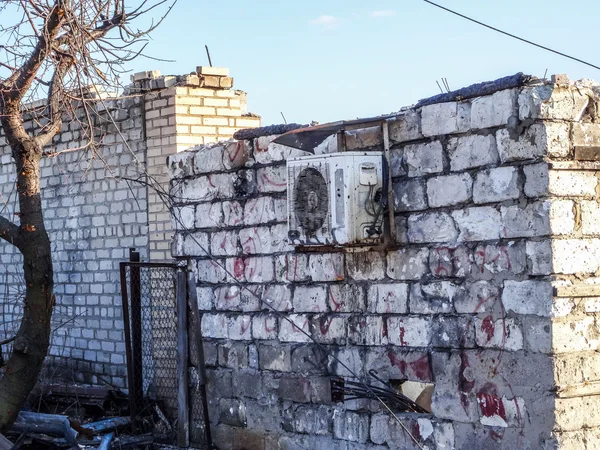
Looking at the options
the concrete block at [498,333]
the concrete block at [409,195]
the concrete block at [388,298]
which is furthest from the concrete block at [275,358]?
the concrete block at [498,333]

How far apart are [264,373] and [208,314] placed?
0.77m

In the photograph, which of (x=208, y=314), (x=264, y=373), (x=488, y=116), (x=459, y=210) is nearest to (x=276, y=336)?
(x=264, y=373)

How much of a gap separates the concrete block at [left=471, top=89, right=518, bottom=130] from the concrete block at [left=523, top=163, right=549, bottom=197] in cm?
30

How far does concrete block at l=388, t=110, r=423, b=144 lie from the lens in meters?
5.35

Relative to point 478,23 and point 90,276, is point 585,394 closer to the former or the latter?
point 478,23

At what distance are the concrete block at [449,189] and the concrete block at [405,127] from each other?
0.30 m

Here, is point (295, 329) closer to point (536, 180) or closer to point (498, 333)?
point (498, 333)

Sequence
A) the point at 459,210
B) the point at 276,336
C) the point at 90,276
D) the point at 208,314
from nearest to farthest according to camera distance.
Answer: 1. the point at 459,210
2. the point at 276,336
3. the point at 208,314
4. the point at 90,276

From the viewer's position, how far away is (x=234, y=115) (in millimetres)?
9461

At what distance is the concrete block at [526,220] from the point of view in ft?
15.5

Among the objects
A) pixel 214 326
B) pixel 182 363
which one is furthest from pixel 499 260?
pixel 182 363

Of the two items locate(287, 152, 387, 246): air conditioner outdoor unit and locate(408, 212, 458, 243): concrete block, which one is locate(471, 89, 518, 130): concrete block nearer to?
locate(408, 212, 458, 243): concrete block

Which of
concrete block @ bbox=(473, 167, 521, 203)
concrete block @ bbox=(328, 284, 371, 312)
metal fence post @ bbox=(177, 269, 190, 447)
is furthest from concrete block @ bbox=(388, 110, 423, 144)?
metal fence post @ bbox=(177, 269, 190, 447)

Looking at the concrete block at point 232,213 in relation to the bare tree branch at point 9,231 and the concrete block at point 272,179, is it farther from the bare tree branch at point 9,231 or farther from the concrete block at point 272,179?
the bare tree branch at point 9,231
